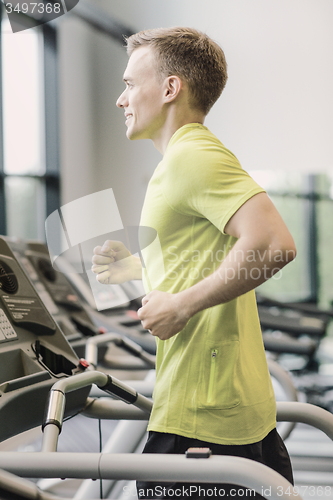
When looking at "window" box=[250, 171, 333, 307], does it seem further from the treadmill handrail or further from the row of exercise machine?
the treadmill handrail

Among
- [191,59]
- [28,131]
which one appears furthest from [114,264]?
[28,131]

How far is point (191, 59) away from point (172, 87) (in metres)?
0.07

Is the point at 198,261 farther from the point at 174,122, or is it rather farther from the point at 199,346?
the point at 174,122

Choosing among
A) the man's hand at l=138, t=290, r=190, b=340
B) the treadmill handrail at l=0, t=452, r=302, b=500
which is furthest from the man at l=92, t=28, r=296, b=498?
the treadmill handrail at l=0, t=452, r=302, b=500

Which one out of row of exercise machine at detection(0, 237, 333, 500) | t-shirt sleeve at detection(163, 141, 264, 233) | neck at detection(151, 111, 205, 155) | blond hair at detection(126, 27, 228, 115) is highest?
blond hair at detection(126, 27, 228, 115)

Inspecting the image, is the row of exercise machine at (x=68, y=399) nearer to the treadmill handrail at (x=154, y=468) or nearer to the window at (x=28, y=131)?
the treadmill handrail at (x=154, y=468)

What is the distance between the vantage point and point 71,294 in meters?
2.81

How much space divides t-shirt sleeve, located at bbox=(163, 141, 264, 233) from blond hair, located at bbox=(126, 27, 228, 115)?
0.66ft

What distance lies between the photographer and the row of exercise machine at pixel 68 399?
818 mm

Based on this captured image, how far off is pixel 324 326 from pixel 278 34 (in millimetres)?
2433

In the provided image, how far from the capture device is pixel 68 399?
127cm

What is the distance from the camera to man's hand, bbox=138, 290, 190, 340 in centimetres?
87

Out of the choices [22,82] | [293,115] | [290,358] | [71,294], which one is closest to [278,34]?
[293,115]

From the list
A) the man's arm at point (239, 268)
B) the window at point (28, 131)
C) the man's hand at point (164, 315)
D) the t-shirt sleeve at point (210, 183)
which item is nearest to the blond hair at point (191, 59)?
the t-shirt sleeve at point (210, 183)
